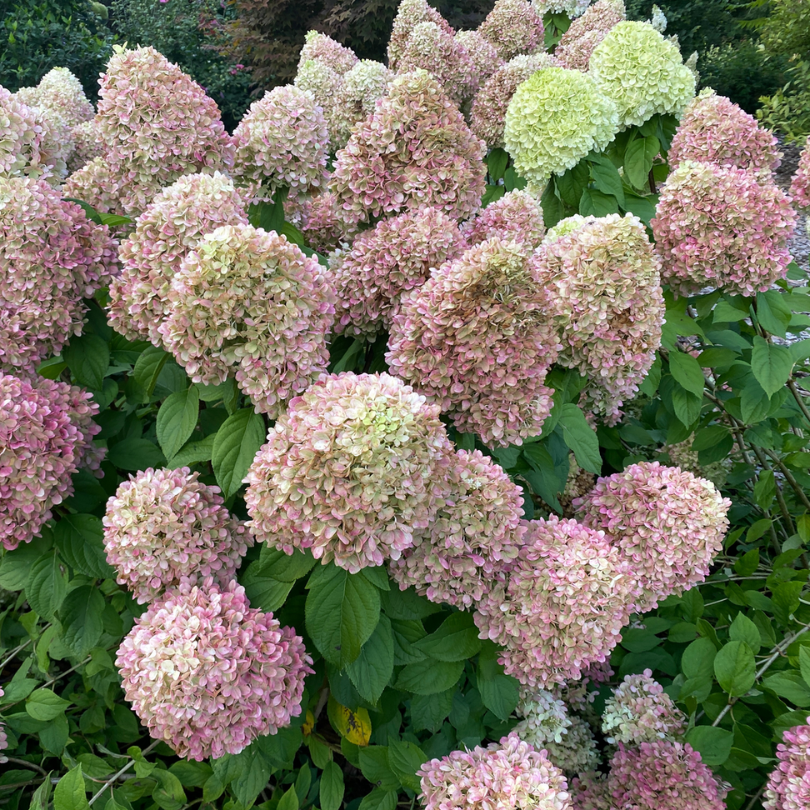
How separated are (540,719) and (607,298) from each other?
1179 mm

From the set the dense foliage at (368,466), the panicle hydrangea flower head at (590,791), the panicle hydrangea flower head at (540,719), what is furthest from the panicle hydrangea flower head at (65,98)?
the panicle hydrangea flower head at (590,791)

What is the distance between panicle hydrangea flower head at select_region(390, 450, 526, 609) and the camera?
1.39 meters

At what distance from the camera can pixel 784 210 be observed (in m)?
2.16

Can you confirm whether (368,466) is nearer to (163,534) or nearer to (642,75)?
(163,534)

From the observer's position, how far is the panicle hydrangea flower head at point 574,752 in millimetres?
1960

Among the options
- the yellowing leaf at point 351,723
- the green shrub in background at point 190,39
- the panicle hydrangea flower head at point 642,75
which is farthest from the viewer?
the green shrub in background at point 190,39

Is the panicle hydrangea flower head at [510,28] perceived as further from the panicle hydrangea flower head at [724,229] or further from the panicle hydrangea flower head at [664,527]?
the panicle hydrangea flower head at [664,527]

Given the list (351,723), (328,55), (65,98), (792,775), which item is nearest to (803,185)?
(792,775)

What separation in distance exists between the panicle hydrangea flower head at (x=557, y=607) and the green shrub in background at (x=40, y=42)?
1023 cm

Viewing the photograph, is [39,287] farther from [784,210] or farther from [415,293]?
[784,210]

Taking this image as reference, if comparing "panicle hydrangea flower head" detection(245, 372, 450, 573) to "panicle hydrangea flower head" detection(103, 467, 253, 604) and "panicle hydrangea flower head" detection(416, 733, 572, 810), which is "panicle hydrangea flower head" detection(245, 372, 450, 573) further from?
"panicle hydrangea flower head" detection(416, 733, 572, 810)

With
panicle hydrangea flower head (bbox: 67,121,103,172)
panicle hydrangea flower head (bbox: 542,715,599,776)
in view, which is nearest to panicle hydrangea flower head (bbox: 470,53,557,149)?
panicle hydrangea flower head (bbox: 67,121,103,172)

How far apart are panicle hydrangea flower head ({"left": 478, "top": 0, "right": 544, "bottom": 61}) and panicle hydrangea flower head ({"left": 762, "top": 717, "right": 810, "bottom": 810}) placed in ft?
13.7

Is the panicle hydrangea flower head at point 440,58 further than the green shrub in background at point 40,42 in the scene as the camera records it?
No
